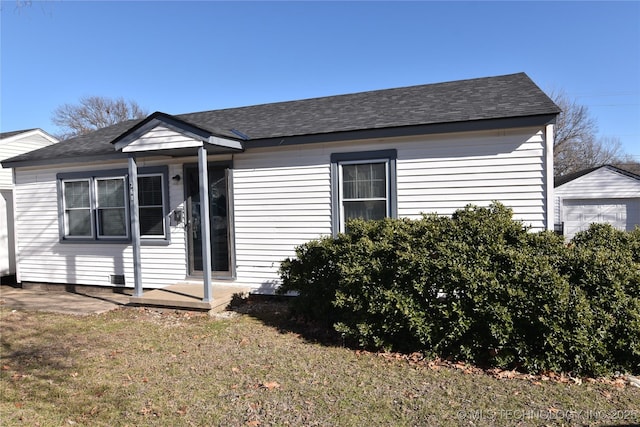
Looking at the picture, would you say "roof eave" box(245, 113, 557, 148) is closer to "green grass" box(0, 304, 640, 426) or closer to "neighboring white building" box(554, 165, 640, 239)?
"green grass" box(0, 304, 640, 426)

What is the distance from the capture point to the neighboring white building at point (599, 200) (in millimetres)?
17188

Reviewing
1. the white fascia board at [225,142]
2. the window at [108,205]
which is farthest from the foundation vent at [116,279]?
the white fascia board at [225,142]

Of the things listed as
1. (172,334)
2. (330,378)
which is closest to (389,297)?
(330,378)

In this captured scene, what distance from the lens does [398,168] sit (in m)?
6.70

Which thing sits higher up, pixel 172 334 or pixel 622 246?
pixel 622 246

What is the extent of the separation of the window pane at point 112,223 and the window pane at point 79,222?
1.07 feet

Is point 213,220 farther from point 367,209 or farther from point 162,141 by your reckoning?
point 367,209

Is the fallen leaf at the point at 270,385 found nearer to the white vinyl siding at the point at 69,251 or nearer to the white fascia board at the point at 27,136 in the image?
the white vinyl siding at the point at 69,251

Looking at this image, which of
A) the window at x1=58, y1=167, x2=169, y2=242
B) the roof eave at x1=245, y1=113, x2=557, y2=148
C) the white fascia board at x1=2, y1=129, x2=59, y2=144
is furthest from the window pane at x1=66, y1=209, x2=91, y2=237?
the white fascia board at x1=2, y1=129, x2=59, y2=144

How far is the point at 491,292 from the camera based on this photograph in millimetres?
4145

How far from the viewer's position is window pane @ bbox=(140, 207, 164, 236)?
8.35 metres

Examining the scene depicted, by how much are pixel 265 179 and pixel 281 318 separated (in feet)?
8.65

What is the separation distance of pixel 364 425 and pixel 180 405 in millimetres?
1578

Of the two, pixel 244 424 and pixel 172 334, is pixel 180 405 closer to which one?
pixel 244 424
